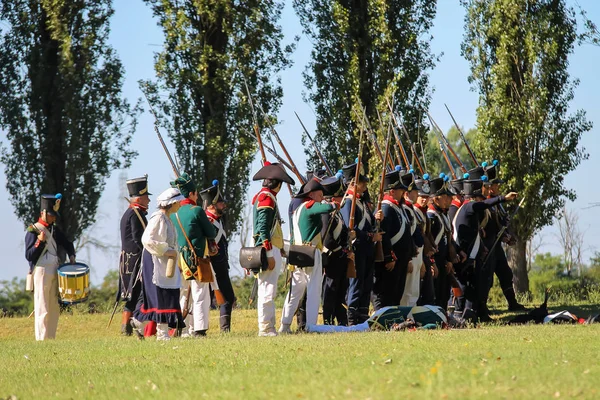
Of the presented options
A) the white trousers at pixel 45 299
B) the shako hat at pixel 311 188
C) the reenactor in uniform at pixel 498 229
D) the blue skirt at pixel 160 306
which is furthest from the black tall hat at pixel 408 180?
the white trousers at pixel 45 299

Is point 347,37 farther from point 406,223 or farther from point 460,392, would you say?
point 460,392

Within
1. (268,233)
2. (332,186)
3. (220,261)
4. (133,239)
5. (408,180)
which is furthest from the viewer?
(408,180)

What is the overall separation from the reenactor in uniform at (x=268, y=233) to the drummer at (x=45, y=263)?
10.3ft

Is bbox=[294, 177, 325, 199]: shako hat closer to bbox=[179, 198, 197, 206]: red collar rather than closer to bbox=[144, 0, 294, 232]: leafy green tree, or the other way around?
bbox=[179, 198, 197, 206]: red collar

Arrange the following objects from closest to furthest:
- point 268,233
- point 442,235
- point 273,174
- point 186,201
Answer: point 268,233
point 273,174
point 186,201
point 442,235

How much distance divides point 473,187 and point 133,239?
218 inches

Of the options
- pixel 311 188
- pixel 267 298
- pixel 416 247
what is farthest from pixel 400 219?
pixel 267 298

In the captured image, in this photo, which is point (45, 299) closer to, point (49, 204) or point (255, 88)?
point (49, 204)

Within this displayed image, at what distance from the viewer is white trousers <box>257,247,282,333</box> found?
13.0 m

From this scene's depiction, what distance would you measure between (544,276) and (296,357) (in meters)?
20.9

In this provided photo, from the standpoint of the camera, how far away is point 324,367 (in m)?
8.68

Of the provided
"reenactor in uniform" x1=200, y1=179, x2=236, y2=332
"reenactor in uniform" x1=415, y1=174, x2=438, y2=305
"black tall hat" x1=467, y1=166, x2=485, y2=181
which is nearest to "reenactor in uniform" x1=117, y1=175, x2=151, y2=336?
"reenactor in uniform" x1=200, y1=179, x2=236, y2=332

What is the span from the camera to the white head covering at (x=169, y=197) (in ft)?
A: 43.0

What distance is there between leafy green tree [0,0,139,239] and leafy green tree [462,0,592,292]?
28.6ft
